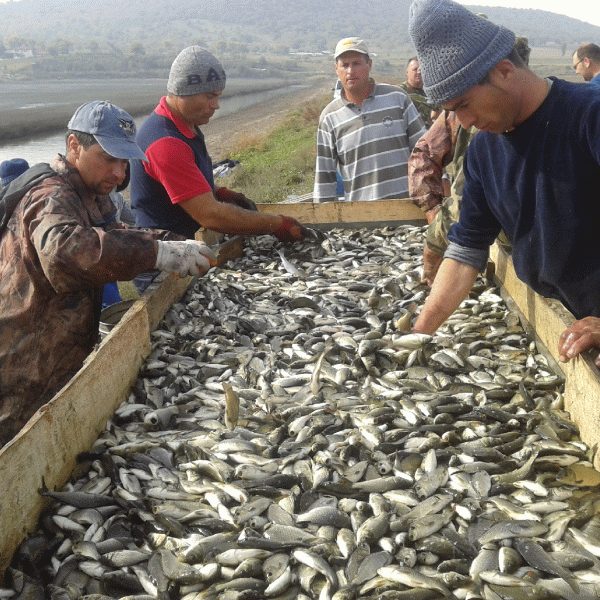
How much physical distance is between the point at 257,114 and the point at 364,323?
45580 millimetres

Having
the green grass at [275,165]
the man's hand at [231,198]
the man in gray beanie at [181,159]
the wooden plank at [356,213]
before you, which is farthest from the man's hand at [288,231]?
the green grass at [275,165]

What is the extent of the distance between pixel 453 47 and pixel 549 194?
0.81 metres

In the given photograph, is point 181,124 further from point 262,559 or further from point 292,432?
point 262,559

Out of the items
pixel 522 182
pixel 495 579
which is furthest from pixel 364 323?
pixel 495 579

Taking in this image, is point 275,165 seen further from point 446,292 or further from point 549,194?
point 549,194

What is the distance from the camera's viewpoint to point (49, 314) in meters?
3.60

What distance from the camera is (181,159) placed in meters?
4.71

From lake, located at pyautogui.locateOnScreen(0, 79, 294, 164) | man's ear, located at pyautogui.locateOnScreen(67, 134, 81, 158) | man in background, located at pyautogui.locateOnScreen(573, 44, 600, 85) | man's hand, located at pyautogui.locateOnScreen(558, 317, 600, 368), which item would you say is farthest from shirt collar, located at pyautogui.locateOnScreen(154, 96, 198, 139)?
lake, located at pyautogui.locateOnScreen(0, 79, 294, 164)

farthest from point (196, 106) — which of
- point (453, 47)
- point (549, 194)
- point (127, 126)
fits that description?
point (549, 194)

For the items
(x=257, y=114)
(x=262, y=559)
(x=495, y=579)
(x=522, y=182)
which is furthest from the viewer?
(x=257, y=114)

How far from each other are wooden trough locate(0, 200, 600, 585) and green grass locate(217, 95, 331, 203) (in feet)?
39.8

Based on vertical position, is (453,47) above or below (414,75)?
above

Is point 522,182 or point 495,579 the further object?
point 522,182

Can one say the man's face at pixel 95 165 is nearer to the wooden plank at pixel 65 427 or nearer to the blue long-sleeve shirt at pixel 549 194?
the wooden plank at pixel 65 427
